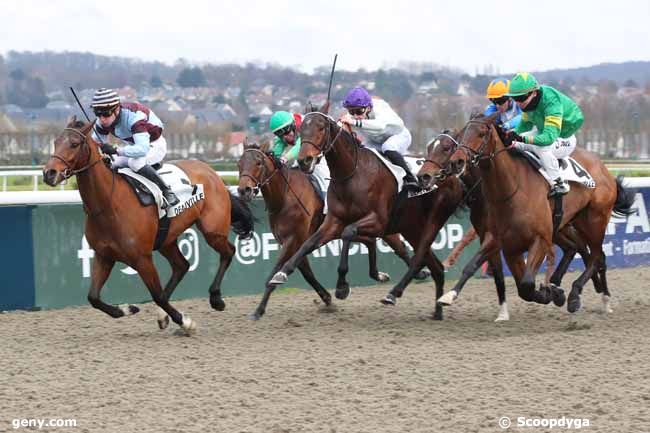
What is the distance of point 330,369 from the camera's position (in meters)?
6.14

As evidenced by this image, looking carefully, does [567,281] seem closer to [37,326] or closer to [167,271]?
[167,271]

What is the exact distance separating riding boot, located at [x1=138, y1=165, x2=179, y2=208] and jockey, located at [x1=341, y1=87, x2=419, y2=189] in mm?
1402

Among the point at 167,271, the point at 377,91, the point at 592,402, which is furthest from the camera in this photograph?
the point at 377,91

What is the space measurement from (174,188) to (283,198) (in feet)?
3.51

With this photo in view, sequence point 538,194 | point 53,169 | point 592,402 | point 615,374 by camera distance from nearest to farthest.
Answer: point 592,402
point 615,374
point 53,169
point 538,194

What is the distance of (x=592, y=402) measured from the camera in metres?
5.13

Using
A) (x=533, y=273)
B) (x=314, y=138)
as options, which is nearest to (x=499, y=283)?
(x=533, y=273)

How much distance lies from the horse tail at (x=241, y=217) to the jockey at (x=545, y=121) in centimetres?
246

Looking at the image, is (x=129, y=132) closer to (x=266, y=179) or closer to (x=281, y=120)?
(x=266, y=179)

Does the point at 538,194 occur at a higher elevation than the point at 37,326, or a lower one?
higher

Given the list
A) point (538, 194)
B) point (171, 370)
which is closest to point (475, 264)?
point (538, 194)

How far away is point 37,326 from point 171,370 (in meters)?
2.40

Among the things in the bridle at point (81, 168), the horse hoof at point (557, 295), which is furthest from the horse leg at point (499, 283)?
the bridle at point (81, 168)

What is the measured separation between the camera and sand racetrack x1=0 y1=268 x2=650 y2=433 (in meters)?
4.96
